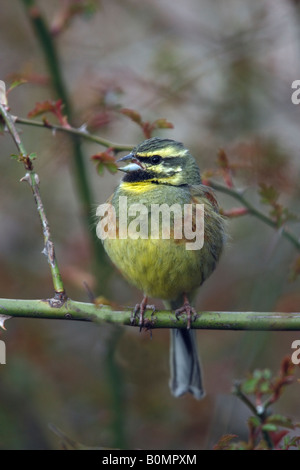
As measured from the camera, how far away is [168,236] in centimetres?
386

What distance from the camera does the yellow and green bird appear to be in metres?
3.90

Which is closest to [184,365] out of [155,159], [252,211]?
[252,211]

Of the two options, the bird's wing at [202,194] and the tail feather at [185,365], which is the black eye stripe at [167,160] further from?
the tail feather at [185,365]

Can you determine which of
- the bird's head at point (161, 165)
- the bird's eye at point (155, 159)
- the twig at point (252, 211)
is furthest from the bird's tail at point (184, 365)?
the twig at point (252, 211)

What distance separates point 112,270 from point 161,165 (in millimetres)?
862

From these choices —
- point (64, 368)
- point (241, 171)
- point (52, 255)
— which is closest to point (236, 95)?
point (241, 171)

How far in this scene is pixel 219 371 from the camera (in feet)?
16.0

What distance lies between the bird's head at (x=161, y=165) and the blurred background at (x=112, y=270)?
1.00 ft

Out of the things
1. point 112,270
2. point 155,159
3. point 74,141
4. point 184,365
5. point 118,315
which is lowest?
point 118,315

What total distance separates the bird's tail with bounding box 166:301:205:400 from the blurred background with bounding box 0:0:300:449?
0.20 metres

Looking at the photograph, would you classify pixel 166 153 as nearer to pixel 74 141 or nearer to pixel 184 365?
pixel 74 141

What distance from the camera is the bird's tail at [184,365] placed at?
4.39m
